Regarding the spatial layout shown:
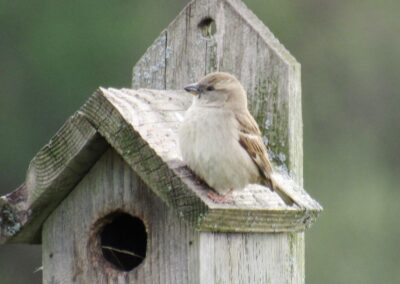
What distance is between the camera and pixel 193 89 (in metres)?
7.33

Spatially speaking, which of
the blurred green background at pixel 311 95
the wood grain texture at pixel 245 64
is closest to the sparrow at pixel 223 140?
the wood grain texture at pixel 245 64

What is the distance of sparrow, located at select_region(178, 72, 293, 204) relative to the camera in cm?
698

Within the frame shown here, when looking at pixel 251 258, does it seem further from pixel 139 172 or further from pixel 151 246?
pixel 139 172

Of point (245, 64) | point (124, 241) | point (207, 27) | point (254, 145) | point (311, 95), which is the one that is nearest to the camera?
point (254, 145)

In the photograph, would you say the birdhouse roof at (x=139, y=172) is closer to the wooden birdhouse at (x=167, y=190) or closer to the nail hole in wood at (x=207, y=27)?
the wooden birdhouse at (x=167, y=190)

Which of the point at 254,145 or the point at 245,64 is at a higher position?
the point at 245,64

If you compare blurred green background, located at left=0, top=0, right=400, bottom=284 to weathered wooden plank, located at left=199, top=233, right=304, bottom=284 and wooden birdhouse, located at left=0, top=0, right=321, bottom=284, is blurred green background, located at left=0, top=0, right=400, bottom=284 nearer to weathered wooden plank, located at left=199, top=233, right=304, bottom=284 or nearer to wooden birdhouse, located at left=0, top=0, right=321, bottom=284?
wooden birdhouse, located at left=0, top=0, right=321, bottom=284

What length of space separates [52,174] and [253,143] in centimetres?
86

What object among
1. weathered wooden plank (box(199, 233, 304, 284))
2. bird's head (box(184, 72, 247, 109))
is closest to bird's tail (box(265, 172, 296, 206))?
weathered wooden plank (box(199, 233, 304, 284))

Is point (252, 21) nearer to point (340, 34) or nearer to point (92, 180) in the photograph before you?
point (92, 180)

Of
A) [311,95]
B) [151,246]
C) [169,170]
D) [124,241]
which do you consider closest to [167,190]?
[169,170]

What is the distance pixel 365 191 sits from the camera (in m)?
22.4

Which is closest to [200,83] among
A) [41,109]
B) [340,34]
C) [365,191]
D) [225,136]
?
[225,136]

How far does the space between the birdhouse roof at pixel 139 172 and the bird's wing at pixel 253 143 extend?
0.44 ft
